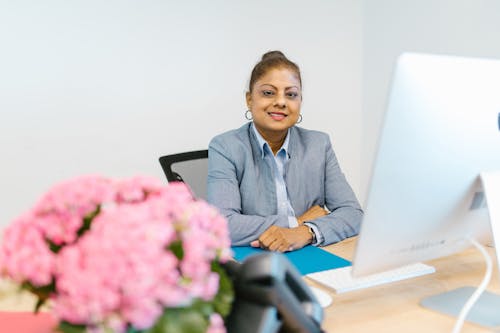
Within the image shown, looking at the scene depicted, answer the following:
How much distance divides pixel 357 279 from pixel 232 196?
700mm

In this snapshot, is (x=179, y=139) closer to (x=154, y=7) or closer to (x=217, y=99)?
(x=217, y=99)

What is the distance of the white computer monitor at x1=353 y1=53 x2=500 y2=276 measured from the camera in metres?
0.88

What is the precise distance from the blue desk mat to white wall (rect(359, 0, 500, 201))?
2.96 feet

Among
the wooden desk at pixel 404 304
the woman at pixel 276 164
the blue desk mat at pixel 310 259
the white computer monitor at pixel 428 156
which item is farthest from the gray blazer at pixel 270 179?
the white computer monitor at pixel 428 156

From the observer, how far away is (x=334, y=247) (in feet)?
5.42

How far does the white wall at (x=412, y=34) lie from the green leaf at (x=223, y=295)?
176 centimetres

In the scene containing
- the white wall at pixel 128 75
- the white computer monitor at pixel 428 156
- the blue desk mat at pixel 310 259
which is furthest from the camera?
the white wall at pixel 128 75

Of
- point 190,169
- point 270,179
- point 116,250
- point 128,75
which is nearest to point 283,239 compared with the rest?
point 270,179

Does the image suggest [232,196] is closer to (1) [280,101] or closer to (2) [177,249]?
(1) [280,101]

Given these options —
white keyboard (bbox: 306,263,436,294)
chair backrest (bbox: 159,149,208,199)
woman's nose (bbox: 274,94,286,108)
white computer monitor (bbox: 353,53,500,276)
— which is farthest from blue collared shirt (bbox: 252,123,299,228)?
white computer monitor (bbox: 353,53,500,276)

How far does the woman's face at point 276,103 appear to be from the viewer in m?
2.04

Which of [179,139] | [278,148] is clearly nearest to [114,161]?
[179,139]

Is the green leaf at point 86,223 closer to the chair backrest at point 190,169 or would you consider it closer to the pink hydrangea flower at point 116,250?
the pink hydrangea flower at point 116,250

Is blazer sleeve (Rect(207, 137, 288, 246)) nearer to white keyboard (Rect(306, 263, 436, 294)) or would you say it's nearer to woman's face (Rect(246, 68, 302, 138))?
woman's face (Rect(246, 68, 302, 138))
